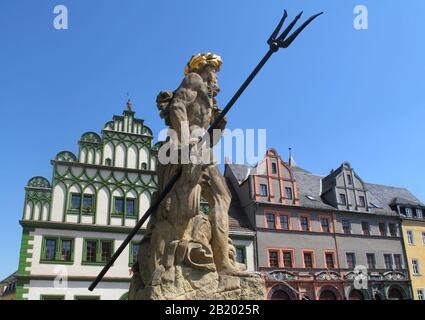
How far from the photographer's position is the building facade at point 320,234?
92.9 ft

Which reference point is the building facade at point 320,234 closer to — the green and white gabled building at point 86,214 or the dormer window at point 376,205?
the dormer window at point 376,205

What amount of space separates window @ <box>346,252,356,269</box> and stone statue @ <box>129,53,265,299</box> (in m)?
28.7

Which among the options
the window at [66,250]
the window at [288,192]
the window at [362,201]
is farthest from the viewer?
the window at [362,201]

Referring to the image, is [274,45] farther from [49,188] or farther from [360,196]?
[360,196]

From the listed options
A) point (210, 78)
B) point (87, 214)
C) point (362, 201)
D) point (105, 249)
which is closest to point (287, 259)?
point (362, 201)

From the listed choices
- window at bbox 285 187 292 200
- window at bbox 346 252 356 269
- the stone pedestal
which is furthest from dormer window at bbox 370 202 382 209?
the stone pedestal

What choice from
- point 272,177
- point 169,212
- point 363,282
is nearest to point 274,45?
point 169,212

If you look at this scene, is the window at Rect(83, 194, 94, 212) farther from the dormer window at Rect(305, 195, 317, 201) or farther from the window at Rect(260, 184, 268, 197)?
the dormer window at Rect(305, 195, 317, 201)

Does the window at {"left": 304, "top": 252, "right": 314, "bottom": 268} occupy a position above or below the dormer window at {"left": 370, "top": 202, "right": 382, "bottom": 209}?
below

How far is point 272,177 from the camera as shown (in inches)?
1223

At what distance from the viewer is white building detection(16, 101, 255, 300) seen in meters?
21.5

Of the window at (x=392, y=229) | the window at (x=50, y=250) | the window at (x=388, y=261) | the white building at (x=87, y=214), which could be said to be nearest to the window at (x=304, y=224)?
the window at (x=388, y=261)

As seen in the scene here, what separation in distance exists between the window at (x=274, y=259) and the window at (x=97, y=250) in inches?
434
